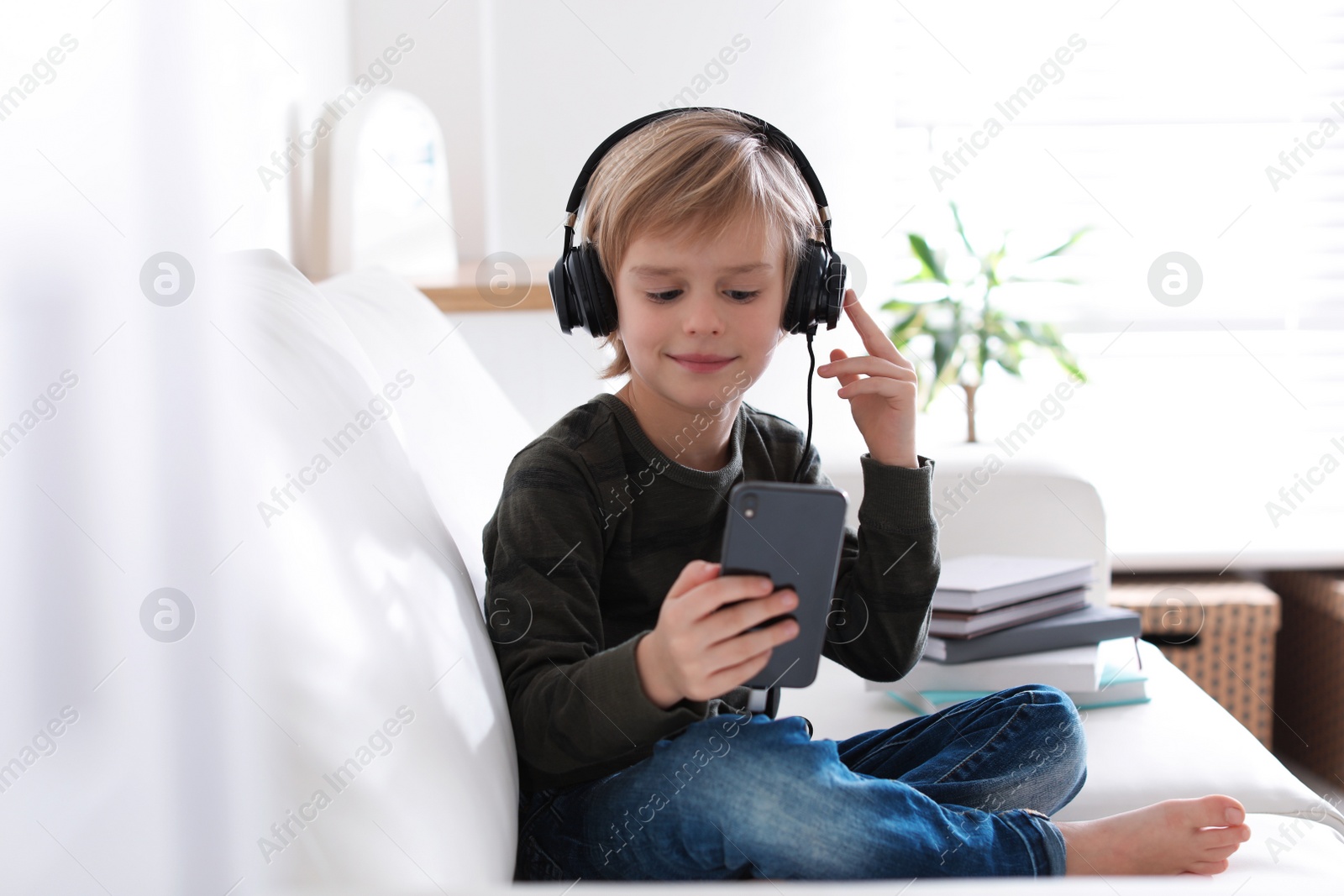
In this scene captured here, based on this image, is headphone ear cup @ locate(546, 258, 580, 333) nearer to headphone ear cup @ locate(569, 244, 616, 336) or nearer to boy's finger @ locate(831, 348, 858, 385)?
headphone ear cup @ locate(569, 244, 616, 336)

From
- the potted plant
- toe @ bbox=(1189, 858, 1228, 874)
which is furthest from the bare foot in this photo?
the potted plant

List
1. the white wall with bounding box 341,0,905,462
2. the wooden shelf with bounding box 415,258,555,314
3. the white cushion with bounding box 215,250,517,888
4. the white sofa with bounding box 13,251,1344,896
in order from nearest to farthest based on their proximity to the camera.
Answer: the white sofa with bounding box 13,251,1344,896 < the white cushion with bounding box 215,250,517,888 < the wooden shelf with bounding box 415,258,555,314 < the white wall with bounding box 341,0,905,462

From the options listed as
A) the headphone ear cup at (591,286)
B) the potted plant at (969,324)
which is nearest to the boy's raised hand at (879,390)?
the headphone ear cup at (591,286)

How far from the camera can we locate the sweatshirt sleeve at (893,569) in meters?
0.96

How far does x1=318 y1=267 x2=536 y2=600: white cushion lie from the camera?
97 cm

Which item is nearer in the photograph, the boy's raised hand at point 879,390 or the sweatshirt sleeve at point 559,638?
the sweatshirt sleeve at point 559,638

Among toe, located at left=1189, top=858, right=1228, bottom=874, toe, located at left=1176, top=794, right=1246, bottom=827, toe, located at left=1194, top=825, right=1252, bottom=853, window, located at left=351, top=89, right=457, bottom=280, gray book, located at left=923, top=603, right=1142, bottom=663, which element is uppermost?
window, located at left=351, top=89, right=457, bottom=280

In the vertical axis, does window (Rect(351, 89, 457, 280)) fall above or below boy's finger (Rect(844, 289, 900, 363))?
above

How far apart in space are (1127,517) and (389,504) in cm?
211

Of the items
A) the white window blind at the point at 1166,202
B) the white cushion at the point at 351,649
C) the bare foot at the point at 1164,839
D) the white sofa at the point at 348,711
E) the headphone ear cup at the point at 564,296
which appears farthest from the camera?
the white window blind at the point at 1166,202

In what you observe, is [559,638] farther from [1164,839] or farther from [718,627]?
[1164,839]

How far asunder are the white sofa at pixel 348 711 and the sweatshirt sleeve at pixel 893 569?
0.70 feet

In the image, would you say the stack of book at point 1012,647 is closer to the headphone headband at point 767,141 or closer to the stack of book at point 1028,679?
the stack of book at point 1028,679

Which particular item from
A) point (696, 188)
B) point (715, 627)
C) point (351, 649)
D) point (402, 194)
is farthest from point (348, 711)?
point (402, 194)
